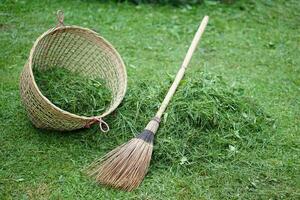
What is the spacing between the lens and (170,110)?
3.42 m

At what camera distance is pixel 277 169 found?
327 centimetres

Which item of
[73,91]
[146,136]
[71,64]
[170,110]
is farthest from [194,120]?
[71,64]

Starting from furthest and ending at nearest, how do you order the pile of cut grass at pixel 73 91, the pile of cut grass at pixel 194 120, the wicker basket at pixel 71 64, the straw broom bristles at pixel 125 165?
the pile of cut grass at pixel 73 91
the pile of cut grass at pixel 194 120
the wicker basket at pixel 71 64
the straw broom bristles at pixel 125 165

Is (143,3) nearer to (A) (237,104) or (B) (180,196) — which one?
(A) (237,104)

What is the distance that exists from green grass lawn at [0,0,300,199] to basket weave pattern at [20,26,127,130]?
167mm

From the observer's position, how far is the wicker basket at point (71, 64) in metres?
3.12

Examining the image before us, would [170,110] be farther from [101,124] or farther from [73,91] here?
[73,91]

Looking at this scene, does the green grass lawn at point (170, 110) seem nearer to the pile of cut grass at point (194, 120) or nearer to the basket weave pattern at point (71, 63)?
the pile of cut grass at point (194, 120)

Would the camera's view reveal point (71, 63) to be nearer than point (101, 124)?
No

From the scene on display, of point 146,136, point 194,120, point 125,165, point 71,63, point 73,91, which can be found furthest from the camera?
point 71,63

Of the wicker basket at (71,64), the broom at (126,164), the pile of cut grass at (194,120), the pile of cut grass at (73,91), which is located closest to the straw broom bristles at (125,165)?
the broom at (126,164)

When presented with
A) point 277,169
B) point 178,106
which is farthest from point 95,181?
point 277,169

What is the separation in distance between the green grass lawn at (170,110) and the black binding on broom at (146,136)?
0.09m

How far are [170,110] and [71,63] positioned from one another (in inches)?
36.2
